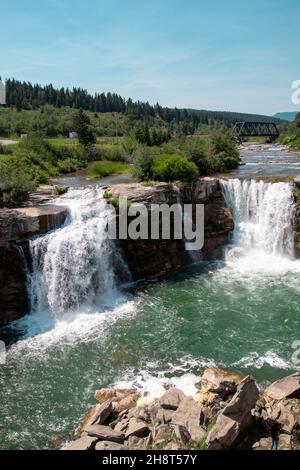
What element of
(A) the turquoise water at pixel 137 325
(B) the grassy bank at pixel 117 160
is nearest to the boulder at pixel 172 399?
(A) the turquoise water at pixel 137 325

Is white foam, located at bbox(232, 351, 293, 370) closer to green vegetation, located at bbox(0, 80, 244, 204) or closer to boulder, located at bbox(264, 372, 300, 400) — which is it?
boulder, located at bbox(264, 372, 300, 400)

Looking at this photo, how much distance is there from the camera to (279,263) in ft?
71.7

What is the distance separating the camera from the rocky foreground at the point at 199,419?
9734mm

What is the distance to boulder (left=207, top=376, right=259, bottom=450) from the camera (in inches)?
373

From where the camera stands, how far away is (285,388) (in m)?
11.6

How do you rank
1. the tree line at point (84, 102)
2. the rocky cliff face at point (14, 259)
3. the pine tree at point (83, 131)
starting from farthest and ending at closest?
the tree line at point (84, 102) → the pine tree at point (83, 131) → the rocky cliff face at point (14, 259)

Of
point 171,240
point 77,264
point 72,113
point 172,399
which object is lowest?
point 172,399

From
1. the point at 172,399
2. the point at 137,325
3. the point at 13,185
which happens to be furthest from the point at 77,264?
the point at 172,399

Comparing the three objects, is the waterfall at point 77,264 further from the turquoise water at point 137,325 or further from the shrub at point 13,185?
the shrub at point 13,185

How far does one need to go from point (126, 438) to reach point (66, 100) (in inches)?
5106

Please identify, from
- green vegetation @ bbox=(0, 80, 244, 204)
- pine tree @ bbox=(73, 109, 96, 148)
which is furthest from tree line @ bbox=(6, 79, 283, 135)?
pine tree @ bbox=(73, 109, 96, 148)

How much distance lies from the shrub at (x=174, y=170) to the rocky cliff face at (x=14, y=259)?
830 cm

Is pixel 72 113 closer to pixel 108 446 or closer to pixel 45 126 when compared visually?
pixel 45 126

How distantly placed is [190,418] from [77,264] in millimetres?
10001
